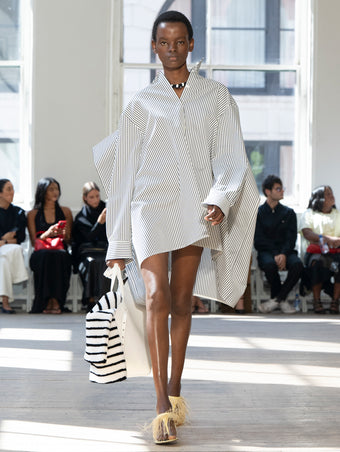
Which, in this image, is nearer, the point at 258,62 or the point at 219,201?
the point at 219,201

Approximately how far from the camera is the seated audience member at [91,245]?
Result: 709 centimetres

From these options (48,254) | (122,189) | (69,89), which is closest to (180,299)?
(122,189)

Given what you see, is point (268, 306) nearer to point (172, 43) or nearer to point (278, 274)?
point (278, 274)

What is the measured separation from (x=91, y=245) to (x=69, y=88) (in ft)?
5.60

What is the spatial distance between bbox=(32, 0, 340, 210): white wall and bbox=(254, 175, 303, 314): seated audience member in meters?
1.73

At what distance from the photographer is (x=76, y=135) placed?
798 centimetres

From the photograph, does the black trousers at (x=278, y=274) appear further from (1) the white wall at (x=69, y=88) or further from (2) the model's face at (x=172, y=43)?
(2) the model's face at (x=172, y=43)

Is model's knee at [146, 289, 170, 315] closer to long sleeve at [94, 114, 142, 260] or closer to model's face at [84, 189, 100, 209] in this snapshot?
long sleeve at [94, 114, 142, 260]

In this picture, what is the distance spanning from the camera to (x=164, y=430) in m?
2.48

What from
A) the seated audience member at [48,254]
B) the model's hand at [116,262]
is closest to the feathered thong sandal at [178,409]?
the model's hand at [116,262]

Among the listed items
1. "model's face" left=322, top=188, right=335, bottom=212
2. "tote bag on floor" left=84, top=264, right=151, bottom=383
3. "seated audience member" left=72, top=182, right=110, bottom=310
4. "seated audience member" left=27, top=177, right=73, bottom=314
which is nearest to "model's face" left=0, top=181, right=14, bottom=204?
"seated audience member" left=27, top=177, right=73, bottom=314

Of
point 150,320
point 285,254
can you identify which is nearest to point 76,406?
point 150,320

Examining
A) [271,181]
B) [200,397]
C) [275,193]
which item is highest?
→ [271,181]

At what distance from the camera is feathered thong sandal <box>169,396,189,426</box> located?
106 inches
